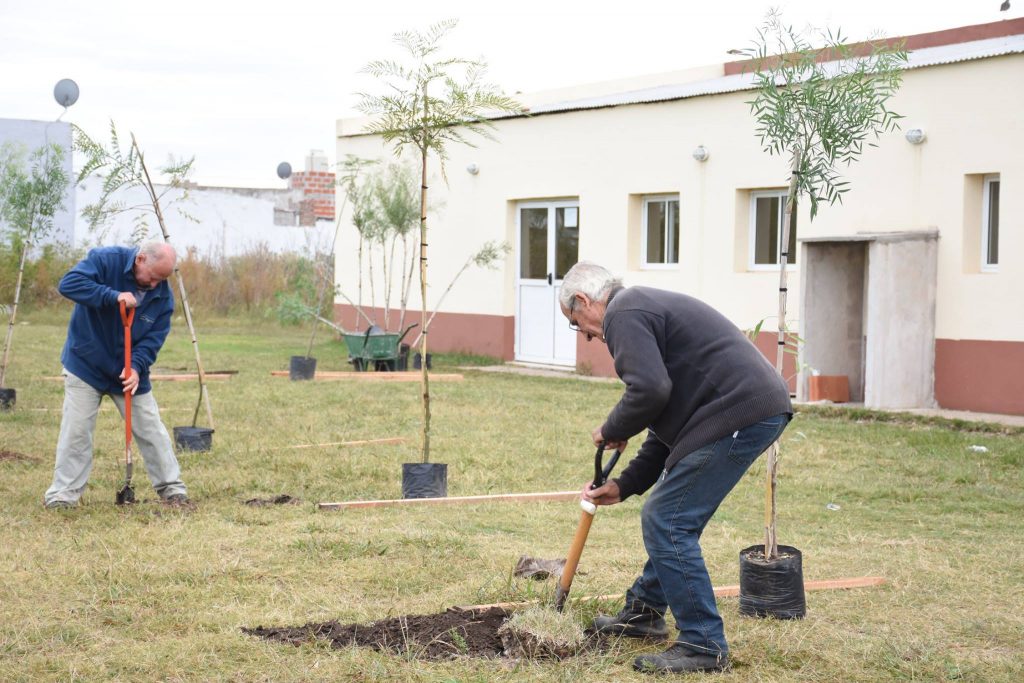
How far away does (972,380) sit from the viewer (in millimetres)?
13812

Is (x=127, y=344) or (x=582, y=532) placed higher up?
(x=127, y=344)

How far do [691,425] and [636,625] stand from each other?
1.04 metres

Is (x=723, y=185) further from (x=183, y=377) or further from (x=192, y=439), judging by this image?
(x=192, y=439)

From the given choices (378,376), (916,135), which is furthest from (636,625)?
(378,376)

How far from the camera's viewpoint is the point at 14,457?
32.4ft

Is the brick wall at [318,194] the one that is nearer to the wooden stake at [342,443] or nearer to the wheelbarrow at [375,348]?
the wheelbarrow at [375,348]

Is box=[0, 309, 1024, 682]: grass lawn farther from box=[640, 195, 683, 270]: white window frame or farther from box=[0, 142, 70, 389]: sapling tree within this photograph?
box=[640, 195, 683, 270]: white window frame

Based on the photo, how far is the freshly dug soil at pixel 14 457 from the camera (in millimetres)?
9789

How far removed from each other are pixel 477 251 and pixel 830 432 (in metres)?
9.58

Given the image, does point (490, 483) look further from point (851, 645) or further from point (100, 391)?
point (851, 645)

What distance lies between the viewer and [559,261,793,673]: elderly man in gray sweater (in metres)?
4.92

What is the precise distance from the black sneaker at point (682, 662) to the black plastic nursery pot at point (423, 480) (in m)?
3.94

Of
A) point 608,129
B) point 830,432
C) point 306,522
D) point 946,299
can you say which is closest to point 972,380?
point 946,299

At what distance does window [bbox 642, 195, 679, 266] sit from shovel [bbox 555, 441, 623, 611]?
12.7 meters
